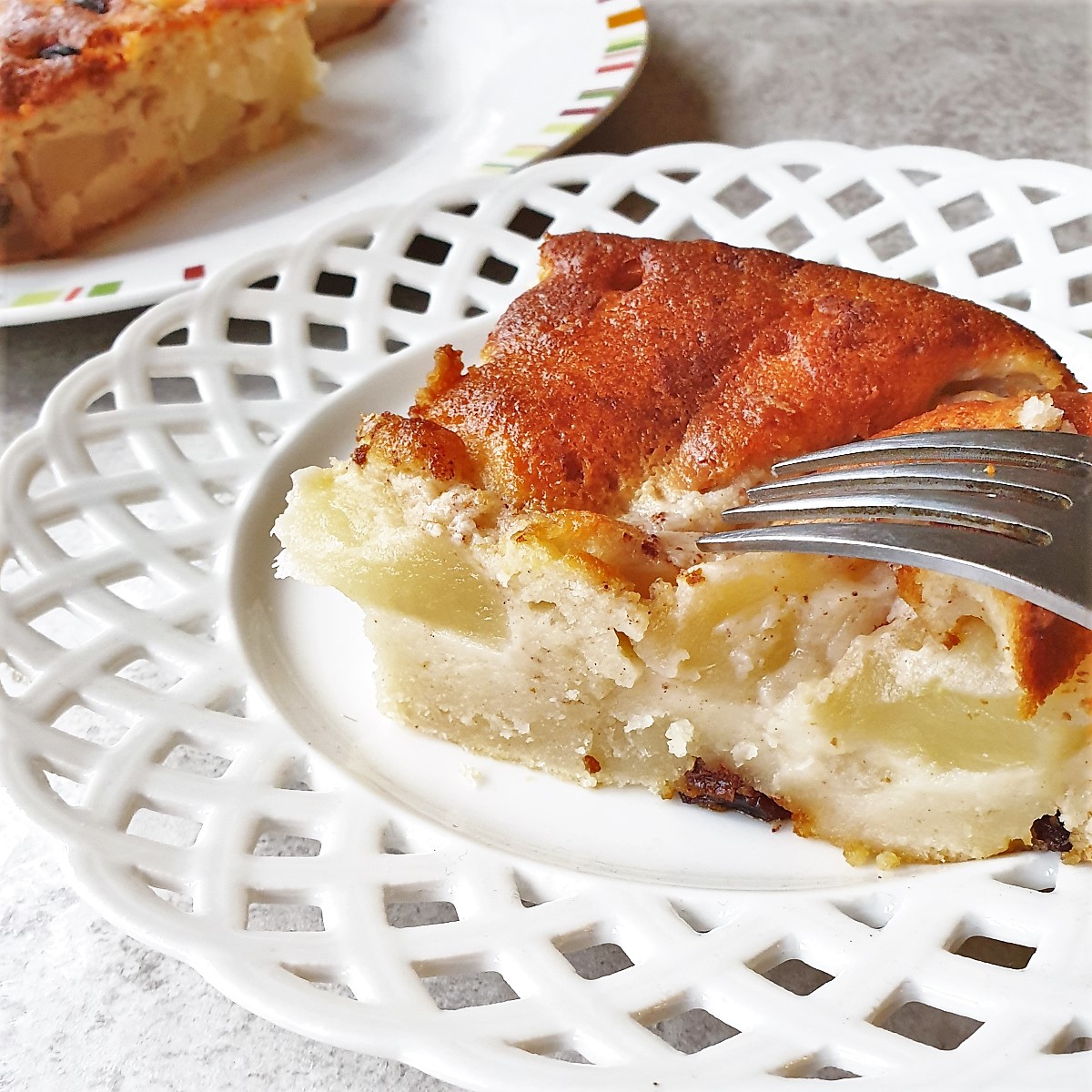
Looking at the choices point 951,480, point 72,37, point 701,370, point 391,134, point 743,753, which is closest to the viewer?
point 951,480

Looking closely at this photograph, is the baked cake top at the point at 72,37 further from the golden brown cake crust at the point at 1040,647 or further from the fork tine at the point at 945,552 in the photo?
the golden brown cake crust at the point at 1040,647

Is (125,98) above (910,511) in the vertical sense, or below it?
above

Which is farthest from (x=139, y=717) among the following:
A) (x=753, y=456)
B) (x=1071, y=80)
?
(x=1071, y=80)

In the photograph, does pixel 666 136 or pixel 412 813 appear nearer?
pixel 412 813

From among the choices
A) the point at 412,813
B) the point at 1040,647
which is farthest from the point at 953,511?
the point at 412,813

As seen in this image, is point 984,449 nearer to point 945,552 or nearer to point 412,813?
point 945,552

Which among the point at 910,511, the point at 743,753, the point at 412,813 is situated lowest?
the point at 743,753

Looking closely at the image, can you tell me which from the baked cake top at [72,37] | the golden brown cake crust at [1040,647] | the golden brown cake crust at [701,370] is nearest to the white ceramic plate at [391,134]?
the baked cake top at [72,37]

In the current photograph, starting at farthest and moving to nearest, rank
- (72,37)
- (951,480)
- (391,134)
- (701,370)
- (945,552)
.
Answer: (391,134), (72,37), (701,370), (951,480), (945,552)
